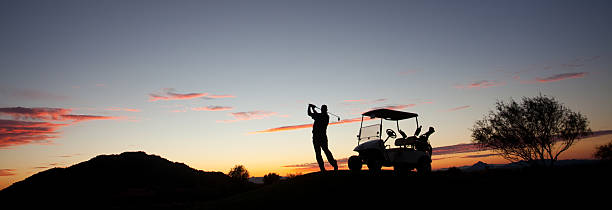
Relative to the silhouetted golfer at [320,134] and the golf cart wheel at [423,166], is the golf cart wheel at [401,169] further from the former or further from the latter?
the silhouetted golfer at [320,134]

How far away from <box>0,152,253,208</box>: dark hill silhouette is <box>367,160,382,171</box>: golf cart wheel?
1004 inches

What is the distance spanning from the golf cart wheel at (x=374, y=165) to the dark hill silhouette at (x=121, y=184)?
25504mm

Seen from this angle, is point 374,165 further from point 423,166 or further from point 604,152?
point 604,152

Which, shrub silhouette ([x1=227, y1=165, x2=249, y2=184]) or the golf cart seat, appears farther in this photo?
shrub silhouette ([x1=227, y1=165, x2=249, y2=184])

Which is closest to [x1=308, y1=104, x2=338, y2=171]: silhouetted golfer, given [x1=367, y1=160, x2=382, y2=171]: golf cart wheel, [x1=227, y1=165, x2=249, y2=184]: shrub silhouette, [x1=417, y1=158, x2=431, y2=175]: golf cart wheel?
[x1=367, y1=160, x2=382, y2=171]: golf cart wheel

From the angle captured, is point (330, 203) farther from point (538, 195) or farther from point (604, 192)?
point (604, 192)

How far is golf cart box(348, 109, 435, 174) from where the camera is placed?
16.3 meters

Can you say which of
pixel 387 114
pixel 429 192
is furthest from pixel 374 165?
pixel 429 192

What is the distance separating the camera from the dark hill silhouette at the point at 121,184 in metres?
41.2

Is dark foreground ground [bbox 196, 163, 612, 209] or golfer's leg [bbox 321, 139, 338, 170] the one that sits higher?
golfer's leg [bbox 321, 139, 338, 170]

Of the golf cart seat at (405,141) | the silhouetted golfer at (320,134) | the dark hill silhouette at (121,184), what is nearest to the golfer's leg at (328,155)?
the silhouetted golfer at (320,134)

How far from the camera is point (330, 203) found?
501 inches

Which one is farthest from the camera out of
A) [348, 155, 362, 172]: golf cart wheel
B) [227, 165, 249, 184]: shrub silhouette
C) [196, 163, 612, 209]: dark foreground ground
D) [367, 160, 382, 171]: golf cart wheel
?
[227, 165, 249, 184]: shrub silhouette

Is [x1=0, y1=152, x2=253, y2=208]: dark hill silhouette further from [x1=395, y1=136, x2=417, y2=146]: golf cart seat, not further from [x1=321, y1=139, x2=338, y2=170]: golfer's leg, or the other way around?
[x1=395, y1=136, x2=417, y2=146]: golf cart seat
